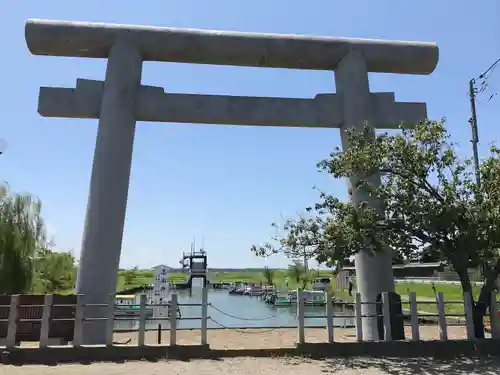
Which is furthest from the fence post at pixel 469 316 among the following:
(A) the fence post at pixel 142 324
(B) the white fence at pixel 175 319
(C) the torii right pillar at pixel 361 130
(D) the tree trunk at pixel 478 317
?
(A) the fence post at pixel 142 324

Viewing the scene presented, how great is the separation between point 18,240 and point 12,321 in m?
6.76

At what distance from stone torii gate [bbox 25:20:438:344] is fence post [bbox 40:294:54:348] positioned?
1.20m

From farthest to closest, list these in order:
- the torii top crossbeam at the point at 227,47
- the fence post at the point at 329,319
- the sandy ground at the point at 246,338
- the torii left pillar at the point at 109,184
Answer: the torii top crossbeam at the point at 227,47 → the torii left pillar at the point at 109,184 → the sandy ground at the point at 246,338 → the fence post at the point at 329,319

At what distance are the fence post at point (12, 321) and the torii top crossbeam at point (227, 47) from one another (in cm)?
557

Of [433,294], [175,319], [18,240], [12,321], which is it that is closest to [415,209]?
[175,319]

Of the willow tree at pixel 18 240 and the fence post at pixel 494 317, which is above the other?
the willow tree at pixel 18 240

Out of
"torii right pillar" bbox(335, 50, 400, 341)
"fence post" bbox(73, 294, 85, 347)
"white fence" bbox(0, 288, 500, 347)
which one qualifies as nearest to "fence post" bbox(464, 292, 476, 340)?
"white fence" bbox(0, 288, 500, 347)

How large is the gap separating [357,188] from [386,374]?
3831 mm

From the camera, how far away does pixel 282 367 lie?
7.17 meters

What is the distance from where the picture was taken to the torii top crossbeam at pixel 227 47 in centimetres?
1001

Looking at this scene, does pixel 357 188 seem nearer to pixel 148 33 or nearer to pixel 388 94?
pixel 388 94

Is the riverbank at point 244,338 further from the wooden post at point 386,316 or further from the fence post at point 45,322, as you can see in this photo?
the fence post at point 45,322

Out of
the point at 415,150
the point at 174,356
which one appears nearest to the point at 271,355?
the point at 174,356

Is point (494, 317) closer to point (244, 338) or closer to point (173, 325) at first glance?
point (244, 338)
